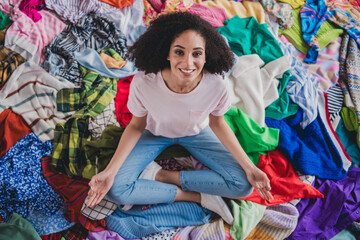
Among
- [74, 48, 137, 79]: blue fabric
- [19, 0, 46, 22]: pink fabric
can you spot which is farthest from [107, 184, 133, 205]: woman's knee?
[19, 0, 46, 22]: pink fabric

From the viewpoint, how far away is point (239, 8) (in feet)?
6.00

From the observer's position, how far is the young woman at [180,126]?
3.11ft

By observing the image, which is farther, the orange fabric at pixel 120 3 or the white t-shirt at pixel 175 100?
the orange fabric at pixel 120 3

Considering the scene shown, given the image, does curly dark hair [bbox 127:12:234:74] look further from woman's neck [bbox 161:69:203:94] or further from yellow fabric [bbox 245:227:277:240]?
yellow fabric [bbox 245:227:277:240]

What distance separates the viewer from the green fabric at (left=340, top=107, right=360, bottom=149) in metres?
1.59

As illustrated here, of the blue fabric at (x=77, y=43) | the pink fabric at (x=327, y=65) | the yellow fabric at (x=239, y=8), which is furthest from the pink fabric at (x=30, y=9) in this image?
the pink fabric at (x=327, y=65)

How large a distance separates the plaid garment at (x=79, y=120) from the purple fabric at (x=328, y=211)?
944 mm

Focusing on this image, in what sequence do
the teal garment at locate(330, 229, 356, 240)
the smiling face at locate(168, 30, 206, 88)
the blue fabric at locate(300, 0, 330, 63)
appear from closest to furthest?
the smiling face at locate(168, 30, 206, 88)
the teal garment at locate(330, 229, 356, 240)
the blue fabric at locate(300, 0, 330, 63)

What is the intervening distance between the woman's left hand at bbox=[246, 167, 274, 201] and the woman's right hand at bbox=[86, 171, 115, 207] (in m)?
0.51

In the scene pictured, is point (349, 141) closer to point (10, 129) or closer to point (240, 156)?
point (240, 156)

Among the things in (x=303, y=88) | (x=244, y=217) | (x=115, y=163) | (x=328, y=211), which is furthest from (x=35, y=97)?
(x=328, y=211)

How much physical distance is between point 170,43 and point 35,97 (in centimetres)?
79

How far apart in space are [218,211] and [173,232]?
0.66ft

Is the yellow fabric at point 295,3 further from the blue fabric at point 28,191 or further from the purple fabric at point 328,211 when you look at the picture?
A: the blue fabric at point 28,191
